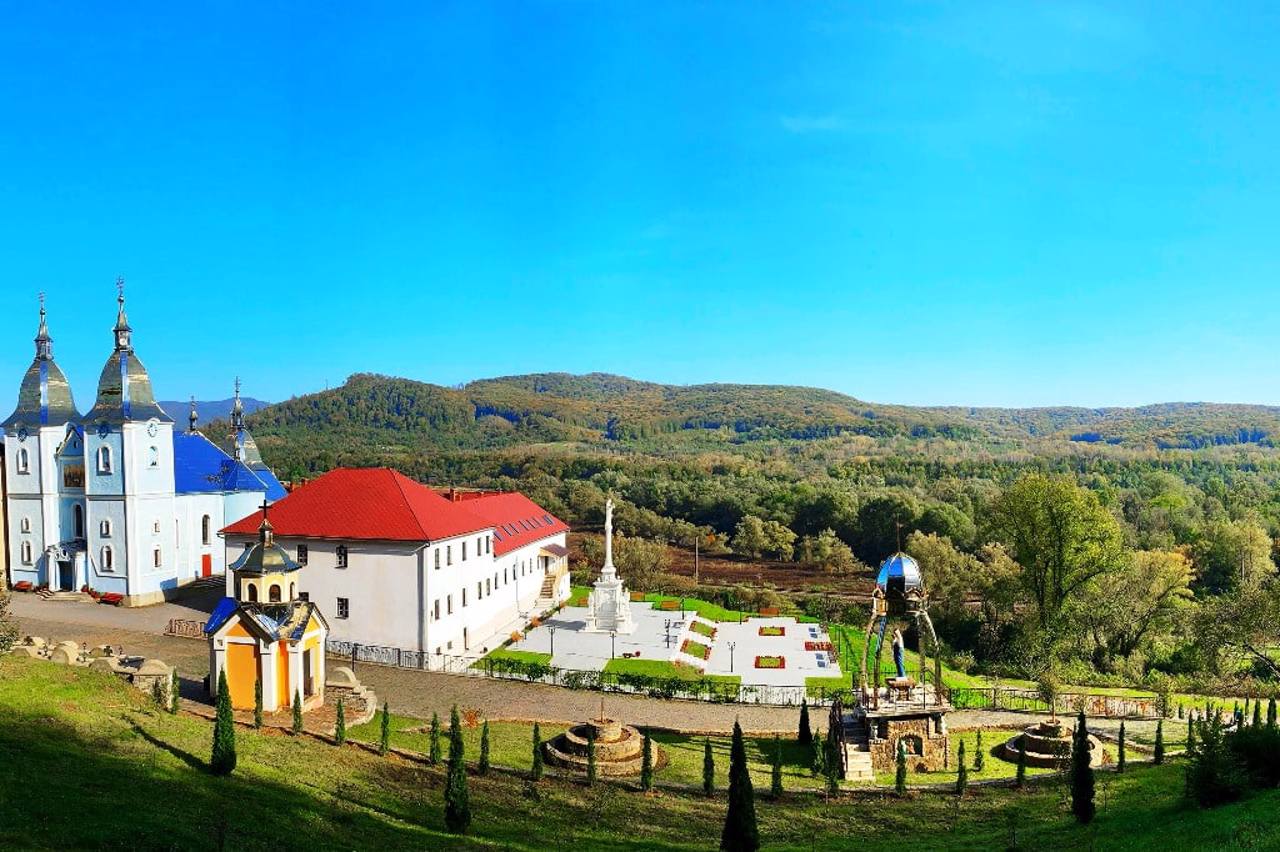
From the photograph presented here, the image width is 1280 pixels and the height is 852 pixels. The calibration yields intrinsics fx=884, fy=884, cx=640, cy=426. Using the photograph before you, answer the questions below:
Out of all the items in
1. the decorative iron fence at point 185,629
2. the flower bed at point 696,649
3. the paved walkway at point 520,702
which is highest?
the decorative iron fence at point 185,629

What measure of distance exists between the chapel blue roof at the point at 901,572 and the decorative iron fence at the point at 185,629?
24746 millimetres

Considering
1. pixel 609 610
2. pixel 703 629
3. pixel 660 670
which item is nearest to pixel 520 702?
pixel 660 670

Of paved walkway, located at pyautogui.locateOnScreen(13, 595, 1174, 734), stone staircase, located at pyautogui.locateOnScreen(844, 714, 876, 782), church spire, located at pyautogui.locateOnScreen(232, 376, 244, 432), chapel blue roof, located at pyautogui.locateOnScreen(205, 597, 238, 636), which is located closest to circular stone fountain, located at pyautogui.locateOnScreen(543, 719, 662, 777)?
paved walkway, located at pyautogui.locateOnScreen(13, 595, 1174, 734)

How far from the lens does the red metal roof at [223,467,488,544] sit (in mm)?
32656

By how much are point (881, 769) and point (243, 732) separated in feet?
51.2

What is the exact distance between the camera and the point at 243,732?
20.8m

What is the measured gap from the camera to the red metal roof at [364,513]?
107 feet

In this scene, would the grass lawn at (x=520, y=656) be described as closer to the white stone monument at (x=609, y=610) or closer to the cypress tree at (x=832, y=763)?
the white stone monument at (x=609, y=610)

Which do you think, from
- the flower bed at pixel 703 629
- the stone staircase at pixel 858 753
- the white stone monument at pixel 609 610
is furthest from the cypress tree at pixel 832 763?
the flower bed at pixel 703 629

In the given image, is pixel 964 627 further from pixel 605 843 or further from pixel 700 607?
pixel 605 843

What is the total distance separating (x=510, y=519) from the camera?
4391 centimetres

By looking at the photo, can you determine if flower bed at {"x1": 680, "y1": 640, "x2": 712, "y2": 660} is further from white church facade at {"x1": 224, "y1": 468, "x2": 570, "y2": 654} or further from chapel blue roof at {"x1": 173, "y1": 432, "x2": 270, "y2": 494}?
chapel blue roof at {"x1": 173, "y1": 432, "x2": 270, "y2": 494}

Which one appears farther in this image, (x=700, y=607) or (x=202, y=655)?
(x=700, y=607)

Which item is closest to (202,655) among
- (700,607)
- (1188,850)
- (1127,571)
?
(700,607)
